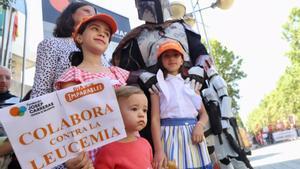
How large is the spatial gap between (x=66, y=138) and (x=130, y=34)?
4.47ft

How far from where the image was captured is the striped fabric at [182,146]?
2150 millimetres

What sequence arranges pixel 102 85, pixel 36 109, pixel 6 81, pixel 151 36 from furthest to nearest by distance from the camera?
1. pixel 6 81
2. pixel 151 36
3. pixel 102 85
4. pixel 36 109

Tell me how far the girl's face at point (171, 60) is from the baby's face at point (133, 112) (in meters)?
0.56

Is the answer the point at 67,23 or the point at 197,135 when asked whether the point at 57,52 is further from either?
the point at 197,135

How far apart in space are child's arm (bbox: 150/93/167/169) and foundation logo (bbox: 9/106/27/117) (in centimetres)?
83

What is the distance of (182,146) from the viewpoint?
85.8 inches

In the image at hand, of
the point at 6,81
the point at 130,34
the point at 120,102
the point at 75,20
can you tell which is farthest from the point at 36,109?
the point at 6,81

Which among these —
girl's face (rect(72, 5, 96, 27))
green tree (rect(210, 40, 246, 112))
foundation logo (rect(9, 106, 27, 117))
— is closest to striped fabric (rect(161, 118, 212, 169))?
girl's face (rect(72, 5, 96, 27))

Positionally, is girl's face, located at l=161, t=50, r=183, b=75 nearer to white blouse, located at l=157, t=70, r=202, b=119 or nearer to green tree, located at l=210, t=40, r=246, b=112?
white blouse, located at l=157, t=70, r=202, b=119

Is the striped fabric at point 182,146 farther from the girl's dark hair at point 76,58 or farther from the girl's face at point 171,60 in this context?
the girl's dark hair at point 76,58

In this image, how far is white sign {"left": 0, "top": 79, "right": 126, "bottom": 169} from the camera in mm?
1384

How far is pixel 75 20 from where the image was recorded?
2.40 meters

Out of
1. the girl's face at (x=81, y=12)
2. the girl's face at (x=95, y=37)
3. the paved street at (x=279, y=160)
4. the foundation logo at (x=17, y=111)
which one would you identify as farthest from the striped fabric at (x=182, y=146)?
the paved street at (x=279, y=160)

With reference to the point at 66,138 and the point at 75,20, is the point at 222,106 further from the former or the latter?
the point at 66,138
